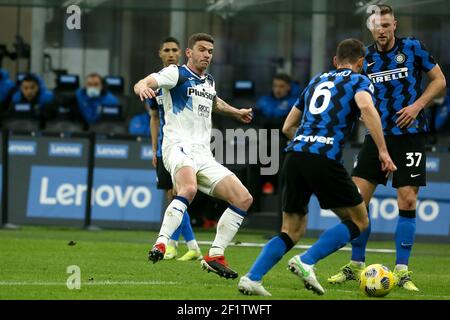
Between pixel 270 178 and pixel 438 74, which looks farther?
pixel 270 178

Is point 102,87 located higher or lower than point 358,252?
higher

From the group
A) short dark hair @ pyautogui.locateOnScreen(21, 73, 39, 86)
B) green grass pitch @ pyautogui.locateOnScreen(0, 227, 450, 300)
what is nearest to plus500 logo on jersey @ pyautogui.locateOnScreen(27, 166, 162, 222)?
green grass pitch @ pyautogui.locateOnScreen(0, 227, 450, 300)

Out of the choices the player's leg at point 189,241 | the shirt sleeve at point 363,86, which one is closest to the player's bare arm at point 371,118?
the shirt sleeve at point 363,86

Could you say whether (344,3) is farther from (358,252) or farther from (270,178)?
(358,252)

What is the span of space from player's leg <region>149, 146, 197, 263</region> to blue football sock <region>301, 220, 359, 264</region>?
1625 mm

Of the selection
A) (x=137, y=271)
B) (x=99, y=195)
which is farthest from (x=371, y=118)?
(x=99, y=195)

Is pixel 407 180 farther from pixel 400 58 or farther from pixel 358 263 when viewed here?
pixel 400 58

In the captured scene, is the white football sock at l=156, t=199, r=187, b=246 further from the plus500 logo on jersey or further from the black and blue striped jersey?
the plus500 logo on jersey

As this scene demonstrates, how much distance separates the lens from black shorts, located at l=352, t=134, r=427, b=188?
11.9 m

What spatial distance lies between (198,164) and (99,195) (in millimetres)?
7312

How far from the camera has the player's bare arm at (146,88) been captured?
34.9 ft

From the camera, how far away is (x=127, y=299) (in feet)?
31.2
